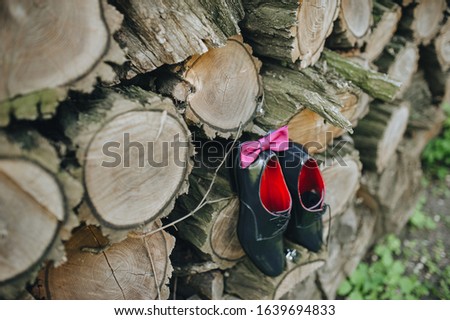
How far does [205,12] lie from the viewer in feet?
5.60

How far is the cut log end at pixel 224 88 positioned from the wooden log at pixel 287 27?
92mm

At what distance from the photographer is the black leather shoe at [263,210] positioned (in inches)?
75.1

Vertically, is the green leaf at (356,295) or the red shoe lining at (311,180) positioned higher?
the red shoe lining at (311,180)

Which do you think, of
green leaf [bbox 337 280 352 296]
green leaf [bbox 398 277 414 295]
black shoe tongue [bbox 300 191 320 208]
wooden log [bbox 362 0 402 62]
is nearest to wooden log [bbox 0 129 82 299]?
black shoe tongue [bbox 300 191 320 208]

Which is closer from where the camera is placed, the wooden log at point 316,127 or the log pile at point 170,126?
the log pile at point 170,126

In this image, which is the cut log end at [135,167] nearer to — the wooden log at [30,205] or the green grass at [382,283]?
the wooden log at [30,205]

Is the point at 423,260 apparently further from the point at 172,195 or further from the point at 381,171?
the point at 172,195

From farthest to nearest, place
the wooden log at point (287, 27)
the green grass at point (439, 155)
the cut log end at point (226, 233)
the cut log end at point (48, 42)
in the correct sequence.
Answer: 1. the green grass at point (439, 155)
2. the cut log end at point (226, 233)
3. the wooden log at point (287, 27)
4. the cut log end at point (48, 42)

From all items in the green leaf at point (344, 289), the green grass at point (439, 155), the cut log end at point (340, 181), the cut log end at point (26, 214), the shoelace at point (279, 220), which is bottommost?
the green leaf at point (344, 289)

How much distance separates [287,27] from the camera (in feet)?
6.00

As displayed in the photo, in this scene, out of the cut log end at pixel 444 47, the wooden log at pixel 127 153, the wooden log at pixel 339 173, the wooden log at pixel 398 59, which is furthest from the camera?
the cut log end at pixel 444 47

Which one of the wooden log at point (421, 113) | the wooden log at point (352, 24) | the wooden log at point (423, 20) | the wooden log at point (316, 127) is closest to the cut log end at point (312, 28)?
the wooden log at point (352, 24)

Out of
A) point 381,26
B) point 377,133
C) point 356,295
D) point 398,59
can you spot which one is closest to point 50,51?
point 381,26

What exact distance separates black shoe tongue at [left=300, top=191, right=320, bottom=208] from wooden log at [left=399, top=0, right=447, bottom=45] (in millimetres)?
1487
